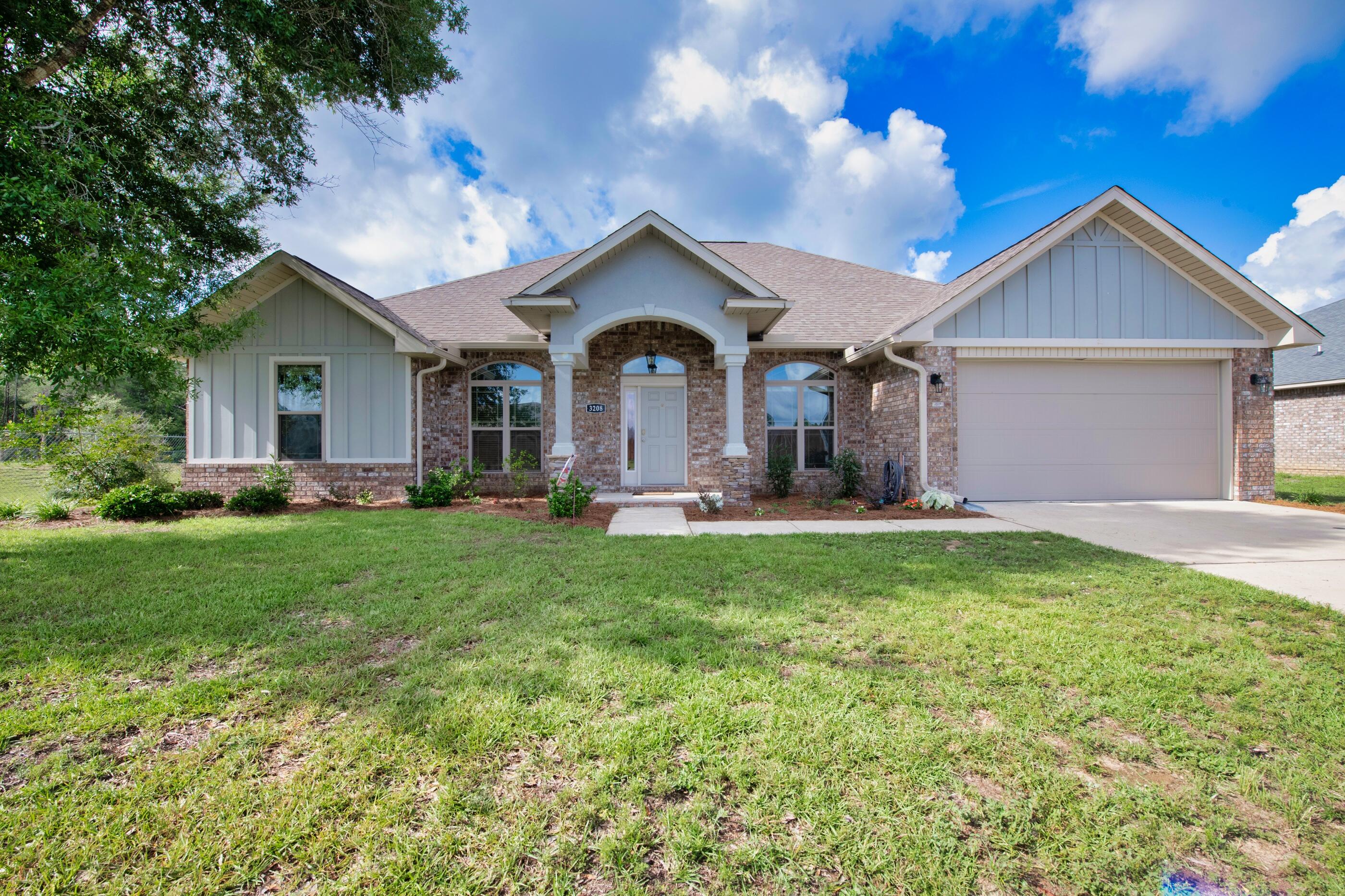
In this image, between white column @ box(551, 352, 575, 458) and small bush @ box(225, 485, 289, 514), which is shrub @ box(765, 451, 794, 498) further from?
small bush @ box(225, 485, 289, 514)

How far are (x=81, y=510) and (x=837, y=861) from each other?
40.3 ft

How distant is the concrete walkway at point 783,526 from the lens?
6816mm

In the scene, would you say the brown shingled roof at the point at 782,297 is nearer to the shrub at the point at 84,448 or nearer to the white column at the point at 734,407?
the white column at the point at 734,407

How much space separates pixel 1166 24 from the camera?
830cm

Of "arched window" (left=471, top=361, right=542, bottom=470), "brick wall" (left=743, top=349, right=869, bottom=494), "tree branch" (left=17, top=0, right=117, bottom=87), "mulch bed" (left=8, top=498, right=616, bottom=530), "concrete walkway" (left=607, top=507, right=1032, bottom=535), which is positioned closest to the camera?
"tree branch" (left=17, top=0, right=117, bottom=87)

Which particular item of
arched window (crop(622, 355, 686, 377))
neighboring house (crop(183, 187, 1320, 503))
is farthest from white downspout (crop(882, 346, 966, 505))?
arched window (crop(622, 355, 686, 377))

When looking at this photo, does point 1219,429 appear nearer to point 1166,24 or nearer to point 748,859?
point 1166,24

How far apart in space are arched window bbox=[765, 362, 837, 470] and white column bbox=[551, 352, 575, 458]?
14.2 ft

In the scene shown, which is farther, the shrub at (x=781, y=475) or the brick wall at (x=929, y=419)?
the shrub at (x=781, y=475)

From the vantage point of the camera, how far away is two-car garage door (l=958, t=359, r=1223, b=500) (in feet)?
30.8

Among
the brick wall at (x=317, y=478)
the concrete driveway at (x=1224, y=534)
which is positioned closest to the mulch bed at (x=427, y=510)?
the brick wall at (x=317, y=478)

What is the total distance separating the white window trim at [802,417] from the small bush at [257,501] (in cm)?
900

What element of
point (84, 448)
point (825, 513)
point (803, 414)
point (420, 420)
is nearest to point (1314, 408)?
point (803, 414)

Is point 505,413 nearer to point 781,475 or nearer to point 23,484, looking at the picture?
point 781,475
